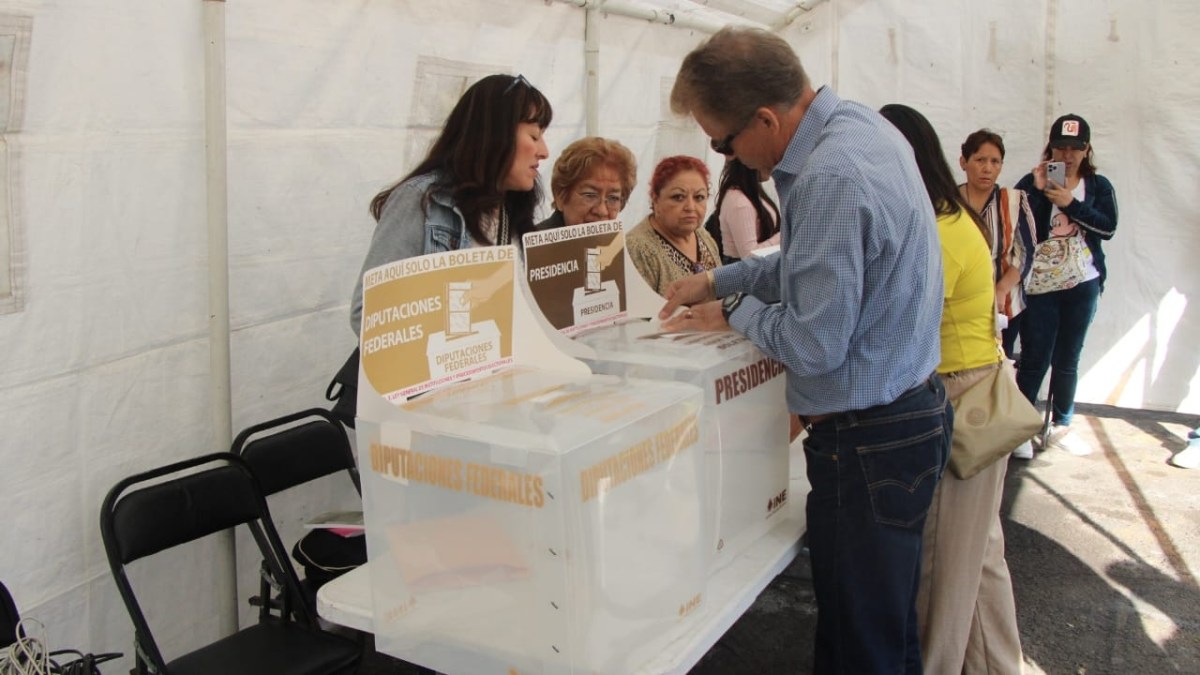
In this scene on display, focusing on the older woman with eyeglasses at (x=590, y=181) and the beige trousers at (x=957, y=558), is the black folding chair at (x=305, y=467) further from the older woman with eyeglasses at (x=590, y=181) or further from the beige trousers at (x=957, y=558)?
the beige trousers at (x=957, y=558)

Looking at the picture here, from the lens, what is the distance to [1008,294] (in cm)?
459

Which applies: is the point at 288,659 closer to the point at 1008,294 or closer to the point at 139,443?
the point at 139,443

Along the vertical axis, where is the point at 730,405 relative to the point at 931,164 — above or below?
below

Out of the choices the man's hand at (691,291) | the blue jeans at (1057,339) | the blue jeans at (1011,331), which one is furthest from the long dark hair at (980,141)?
the man's hand at (691,291)

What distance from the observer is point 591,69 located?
149 inches

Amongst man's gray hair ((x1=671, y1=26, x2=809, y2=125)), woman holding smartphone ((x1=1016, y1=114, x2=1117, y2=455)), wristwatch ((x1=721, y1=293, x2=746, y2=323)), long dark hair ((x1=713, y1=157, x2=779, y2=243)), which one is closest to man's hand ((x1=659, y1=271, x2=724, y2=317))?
wristwatch ((x1=721, y1=293, x2=746, y2=323))

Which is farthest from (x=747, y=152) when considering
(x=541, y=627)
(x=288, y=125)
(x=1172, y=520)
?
(x=1172, y=520)

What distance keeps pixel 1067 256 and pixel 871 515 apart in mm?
3470

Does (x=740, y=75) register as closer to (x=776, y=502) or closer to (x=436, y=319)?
(x=436, y=319)

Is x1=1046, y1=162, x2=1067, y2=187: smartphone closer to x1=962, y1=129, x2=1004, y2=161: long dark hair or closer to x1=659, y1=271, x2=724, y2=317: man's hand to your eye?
x1=962, y1=129, x2=1004, y2=161: long dark hair

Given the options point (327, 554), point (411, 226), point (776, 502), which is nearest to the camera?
point (776, 502)

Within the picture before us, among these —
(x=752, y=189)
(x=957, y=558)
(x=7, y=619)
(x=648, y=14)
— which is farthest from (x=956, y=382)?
(x=648, y=14)

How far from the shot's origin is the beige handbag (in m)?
2.18

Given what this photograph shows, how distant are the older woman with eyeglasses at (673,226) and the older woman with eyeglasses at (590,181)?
201 mm
